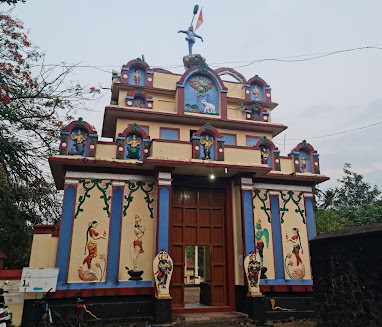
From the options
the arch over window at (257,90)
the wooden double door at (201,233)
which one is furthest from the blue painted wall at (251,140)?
the wooden double door at (201,233)

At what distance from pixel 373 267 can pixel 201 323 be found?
6002 mm

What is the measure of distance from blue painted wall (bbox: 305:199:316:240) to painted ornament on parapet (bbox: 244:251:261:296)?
2.84 m

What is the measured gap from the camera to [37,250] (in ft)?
31.6

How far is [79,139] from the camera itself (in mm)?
10797

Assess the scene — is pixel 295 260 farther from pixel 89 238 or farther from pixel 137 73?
pixel 137 73

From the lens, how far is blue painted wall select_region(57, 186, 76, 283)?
9547 millimetres

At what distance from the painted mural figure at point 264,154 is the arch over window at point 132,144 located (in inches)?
171

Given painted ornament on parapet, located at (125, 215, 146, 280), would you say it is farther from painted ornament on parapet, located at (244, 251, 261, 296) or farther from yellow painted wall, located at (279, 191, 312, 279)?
yellow painted wall, located at (279, 191, 312, 279)

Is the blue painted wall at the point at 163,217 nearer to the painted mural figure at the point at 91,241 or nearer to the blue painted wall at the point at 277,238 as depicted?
the painted mural figure at the point at 91,241

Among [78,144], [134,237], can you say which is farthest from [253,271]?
[78,144]

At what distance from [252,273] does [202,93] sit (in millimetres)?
7720

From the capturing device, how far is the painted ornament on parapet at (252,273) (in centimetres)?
1012

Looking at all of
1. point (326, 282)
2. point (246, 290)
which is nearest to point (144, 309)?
point (246, 290)

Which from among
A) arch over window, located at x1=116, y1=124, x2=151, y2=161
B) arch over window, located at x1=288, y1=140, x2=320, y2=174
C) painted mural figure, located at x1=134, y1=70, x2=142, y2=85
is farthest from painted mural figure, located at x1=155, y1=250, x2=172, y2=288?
painted mural figure, located at x1=134, y1=70, x2=142, y2=85
